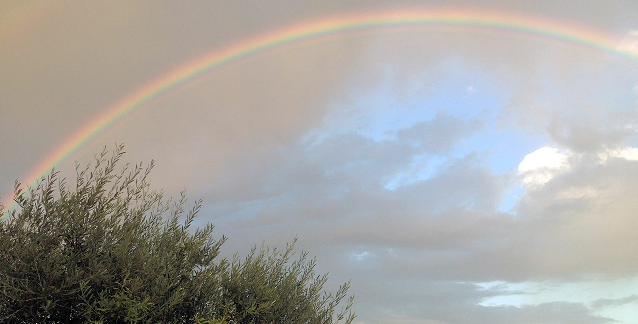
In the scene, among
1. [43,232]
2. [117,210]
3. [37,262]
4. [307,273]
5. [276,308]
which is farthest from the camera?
[307,273]

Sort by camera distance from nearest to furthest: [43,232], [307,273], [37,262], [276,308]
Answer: [37,262], [43,232], [276,308], [307,273]

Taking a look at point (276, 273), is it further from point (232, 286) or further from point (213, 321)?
point (213, 321)

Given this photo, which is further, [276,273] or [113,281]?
[276,273]

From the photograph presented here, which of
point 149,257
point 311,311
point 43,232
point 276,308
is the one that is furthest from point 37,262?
point 311,311

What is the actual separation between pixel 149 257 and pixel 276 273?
3.81m

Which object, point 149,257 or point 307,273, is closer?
point 149,257

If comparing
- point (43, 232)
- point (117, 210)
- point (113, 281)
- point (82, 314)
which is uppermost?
point (117, 210)

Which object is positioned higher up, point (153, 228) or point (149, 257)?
point (153, 228)

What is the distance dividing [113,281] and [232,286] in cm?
289

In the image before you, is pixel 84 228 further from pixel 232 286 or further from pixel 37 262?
pixel 232 286

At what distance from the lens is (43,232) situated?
11625 mm

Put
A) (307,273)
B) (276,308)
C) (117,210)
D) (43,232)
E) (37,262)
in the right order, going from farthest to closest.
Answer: (307,273) → (276,308) → (117,210) → (43,232) → (37,262)

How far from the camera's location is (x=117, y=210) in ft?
41.7

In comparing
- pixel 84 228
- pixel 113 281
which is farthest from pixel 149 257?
pixel 84 228
